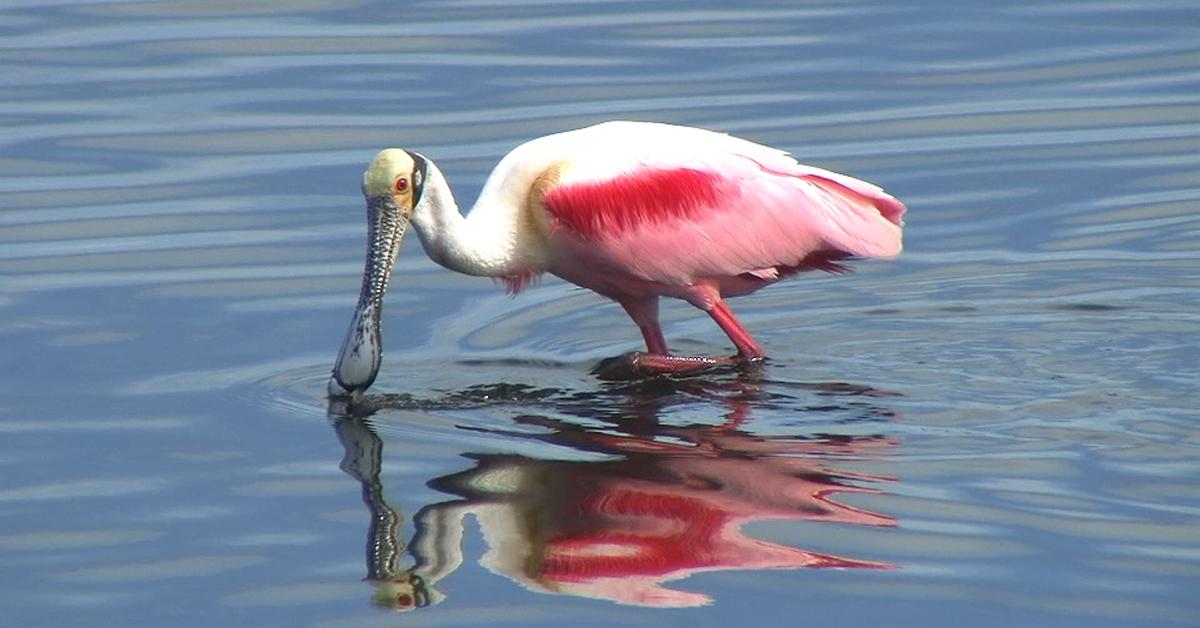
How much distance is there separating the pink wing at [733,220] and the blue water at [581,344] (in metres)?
0.42

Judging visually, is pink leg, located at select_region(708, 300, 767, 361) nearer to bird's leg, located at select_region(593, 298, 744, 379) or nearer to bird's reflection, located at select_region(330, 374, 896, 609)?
bird's leg, located at select_region(593, 298, 744, 379)

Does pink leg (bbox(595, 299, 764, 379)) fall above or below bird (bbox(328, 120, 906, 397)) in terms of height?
below

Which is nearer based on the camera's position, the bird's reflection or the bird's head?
the bird's reflection

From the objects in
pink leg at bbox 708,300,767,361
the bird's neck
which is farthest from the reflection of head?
pink leg at bbox 708,300,767,361

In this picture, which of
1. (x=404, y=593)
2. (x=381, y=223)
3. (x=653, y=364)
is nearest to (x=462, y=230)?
(x=381, y=223)

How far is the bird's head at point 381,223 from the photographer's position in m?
10.1

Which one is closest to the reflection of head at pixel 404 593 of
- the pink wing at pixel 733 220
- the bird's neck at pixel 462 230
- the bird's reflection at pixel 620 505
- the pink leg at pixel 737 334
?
the bird's reflection at pixel 620 505

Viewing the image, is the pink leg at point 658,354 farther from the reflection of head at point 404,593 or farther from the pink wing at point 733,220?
the reflection of head at point 404,593

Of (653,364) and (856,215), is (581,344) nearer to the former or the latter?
(653,364)

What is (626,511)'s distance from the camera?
27.3 ft

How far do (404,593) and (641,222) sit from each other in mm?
3205

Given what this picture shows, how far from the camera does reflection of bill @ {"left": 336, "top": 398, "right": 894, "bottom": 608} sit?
7.70m

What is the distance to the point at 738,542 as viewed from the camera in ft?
26.0

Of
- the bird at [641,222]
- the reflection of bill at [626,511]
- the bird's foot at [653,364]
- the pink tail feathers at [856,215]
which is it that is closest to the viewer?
the reflection of bill at [626,511]
